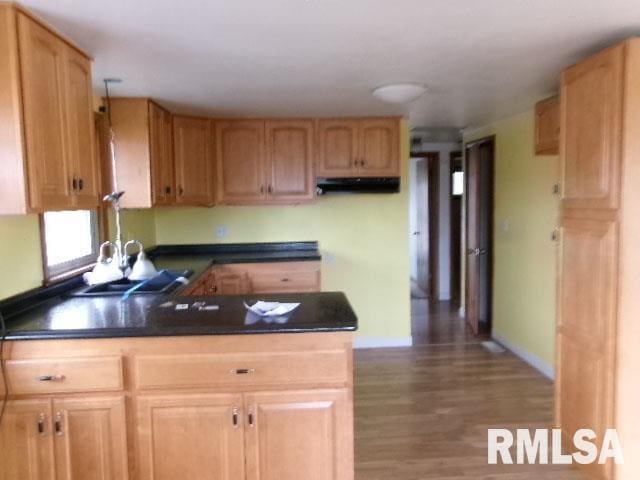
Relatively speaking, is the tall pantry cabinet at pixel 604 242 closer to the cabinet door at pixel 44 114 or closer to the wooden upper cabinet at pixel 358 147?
the wooden upper cabinet at pixel 358 147

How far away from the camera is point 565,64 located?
8.51ft

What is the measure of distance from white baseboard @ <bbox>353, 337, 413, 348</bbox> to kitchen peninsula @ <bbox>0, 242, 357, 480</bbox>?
264 centimetres

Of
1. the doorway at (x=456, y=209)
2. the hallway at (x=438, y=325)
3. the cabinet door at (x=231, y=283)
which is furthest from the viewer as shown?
the doorway at (x=456, y=209)

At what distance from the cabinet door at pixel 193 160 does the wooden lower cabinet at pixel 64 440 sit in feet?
7.02

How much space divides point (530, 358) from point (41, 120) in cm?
394

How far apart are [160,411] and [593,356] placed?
6.72 feet

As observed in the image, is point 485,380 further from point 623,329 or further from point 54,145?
point 54,145

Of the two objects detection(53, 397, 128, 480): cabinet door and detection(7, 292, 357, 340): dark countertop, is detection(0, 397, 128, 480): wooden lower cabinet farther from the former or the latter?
detection(7, 292, 357, 340): dark countertop

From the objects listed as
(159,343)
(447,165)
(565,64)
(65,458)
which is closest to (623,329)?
(565,64)

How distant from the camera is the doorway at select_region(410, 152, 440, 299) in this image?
6.59m

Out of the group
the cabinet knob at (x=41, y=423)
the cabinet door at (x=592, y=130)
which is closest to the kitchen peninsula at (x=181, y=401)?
the cabinet knob at (x=41, y=423)

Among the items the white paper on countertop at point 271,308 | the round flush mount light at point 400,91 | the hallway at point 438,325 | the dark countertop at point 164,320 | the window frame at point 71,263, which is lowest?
the hallway at point 438,325

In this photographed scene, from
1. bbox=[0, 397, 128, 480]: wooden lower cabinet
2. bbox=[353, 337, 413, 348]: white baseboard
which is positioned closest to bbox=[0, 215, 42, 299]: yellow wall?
bbox=[0, 397, 128, 480]: wooden lower cabinet

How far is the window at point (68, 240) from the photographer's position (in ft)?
8.75
